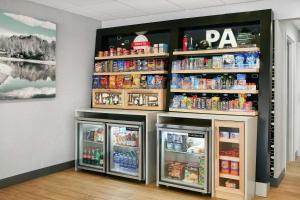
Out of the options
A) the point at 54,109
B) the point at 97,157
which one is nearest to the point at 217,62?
the point at 97,157

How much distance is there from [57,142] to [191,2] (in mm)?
3055

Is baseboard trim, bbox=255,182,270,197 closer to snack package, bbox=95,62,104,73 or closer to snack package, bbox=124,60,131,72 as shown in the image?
snack package, bbox=124,60,131,72

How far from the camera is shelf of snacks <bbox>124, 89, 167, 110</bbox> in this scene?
16.1 feet

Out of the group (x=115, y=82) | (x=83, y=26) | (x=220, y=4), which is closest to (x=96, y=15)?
(x=83, y=26)

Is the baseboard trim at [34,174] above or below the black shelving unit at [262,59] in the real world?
below

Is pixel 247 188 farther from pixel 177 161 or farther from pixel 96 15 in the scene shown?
pixel 96 15

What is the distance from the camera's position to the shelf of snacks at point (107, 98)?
5.28 meters

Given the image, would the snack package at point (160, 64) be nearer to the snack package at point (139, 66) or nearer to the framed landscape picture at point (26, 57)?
the snack package at point (139, 66)

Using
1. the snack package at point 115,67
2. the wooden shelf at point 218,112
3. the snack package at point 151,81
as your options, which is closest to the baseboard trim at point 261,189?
the wooden shelf at point 218,112

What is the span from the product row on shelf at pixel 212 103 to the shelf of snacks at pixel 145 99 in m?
0.19

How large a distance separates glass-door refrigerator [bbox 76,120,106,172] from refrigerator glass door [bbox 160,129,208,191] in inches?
42.4

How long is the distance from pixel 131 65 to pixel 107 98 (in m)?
0.72

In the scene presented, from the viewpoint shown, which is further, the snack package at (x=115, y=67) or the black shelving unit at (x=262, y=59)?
the snack package at (x=115, y=67)

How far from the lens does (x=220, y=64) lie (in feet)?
14.6
